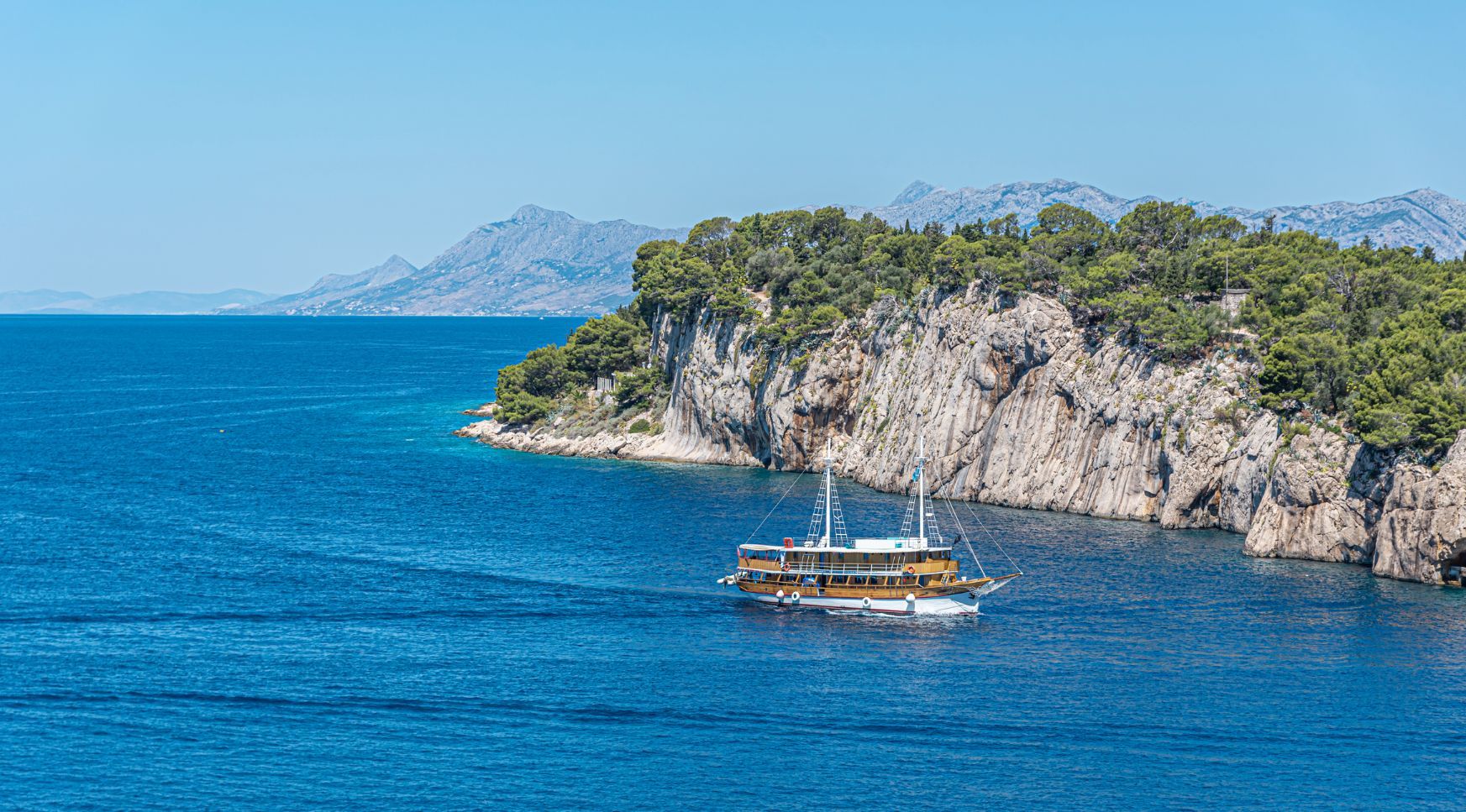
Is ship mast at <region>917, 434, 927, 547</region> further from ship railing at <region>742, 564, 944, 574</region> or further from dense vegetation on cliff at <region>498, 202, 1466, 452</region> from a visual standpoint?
dense vegetation on cliff at <region>498, 202, 1466, 452</region>

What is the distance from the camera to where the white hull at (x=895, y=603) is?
8575cm

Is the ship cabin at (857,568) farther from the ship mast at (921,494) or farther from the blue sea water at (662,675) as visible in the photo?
the blue sea water at (662,675)

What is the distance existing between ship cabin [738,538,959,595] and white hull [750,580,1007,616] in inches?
23.1

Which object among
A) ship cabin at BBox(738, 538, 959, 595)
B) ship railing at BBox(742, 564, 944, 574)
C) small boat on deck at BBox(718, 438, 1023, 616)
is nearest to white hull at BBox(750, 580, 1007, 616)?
small boat on deck at BBox(718, 438, 1023, 616)

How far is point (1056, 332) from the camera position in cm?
12331

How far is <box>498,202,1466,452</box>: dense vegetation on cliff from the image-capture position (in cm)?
9881

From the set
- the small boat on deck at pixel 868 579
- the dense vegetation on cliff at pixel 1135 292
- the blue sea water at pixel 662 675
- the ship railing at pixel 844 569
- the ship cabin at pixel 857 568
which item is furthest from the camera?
the dense vegetation on cliff at pixel 1135 292

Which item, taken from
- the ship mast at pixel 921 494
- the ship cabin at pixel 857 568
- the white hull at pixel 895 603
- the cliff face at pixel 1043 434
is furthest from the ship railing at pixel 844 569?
the cliff face at pixel 1043 434

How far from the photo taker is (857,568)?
288ft

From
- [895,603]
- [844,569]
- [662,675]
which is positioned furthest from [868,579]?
[662,675]

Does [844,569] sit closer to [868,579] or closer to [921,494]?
[868,579]

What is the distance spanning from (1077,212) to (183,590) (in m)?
102

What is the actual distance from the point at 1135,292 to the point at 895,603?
5193 cm

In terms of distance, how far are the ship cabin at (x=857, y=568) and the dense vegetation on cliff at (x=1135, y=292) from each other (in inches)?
1276
